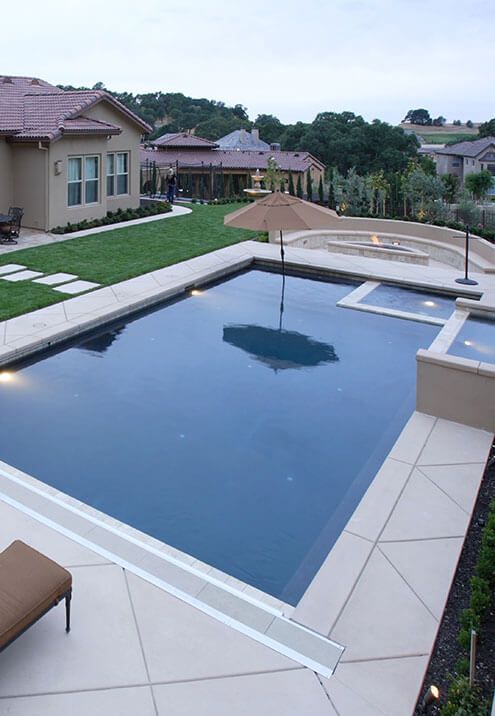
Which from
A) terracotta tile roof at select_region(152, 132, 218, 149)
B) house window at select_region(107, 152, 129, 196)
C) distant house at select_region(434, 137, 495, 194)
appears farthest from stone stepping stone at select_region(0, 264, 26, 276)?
distant house at select_region(434, 137, 495, 194)

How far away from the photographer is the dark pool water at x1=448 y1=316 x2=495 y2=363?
350 inches

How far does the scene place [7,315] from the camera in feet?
37.8

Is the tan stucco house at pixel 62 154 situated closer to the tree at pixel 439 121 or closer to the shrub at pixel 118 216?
the shrub at pixel 118 216

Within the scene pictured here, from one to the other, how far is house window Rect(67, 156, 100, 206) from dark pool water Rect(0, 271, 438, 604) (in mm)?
8967

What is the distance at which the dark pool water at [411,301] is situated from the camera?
44.3ft

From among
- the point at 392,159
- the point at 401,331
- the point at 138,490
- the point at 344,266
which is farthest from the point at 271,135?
the point at 138,490

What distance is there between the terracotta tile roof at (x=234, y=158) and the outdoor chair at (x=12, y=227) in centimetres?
2304

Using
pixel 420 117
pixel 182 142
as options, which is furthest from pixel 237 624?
pixel 420 117

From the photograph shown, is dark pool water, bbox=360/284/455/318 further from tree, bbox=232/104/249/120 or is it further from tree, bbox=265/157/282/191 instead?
tree, bbox=232/104/249/120

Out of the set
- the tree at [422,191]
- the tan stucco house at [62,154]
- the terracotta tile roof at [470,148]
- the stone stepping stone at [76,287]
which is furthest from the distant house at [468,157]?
the stone stepping stone at [76,287]

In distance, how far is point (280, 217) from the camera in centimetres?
1409

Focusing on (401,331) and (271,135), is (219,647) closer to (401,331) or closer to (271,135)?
(401,331)

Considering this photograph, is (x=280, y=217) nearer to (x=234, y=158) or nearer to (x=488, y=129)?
(x=234, y=158)

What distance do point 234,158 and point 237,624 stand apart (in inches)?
1690
